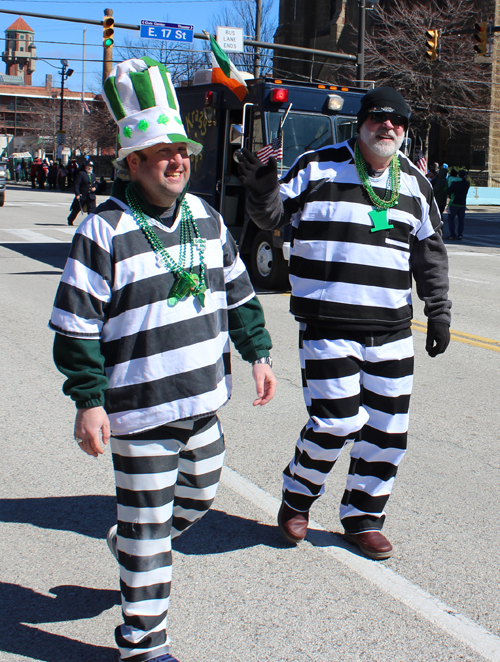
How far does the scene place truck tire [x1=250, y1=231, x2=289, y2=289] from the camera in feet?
35.5

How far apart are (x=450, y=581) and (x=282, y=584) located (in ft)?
2.19

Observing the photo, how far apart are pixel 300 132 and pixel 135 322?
9015mm

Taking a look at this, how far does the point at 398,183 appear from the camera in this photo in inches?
131

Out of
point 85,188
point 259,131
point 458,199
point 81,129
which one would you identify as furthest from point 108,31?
point 81,129

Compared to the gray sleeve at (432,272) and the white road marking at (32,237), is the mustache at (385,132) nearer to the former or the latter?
the gray sleeve at (432,272)

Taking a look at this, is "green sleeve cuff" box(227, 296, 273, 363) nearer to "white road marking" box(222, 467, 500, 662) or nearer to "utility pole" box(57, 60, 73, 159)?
"white road marking" box(222, 467, 500, 662)

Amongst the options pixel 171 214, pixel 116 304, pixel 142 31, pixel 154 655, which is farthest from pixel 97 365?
pixel 142 31

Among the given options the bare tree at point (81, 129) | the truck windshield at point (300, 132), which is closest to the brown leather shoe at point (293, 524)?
the truck windshield at point (300, 132)

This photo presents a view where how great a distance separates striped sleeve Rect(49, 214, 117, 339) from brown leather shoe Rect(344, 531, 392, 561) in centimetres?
161

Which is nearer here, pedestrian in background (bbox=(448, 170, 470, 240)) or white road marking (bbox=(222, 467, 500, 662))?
white road marking (bbox=(222, 467, 500, 662))

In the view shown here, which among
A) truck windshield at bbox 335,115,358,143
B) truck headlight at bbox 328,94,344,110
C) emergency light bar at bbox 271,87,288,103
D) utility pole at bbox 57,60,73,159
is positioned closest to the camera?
emergency light bar at bbox 271,87,288,103

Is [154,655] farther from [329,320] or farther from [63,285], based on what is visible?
→ [329,320]

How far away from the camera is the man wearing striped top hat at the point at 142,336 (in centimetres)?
238

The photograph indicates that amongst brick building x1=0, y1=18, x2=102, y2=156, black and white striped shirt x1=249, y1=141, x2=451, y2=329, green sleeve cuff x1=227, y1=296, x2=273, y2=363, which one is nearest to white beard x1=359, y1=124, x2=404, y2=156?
black and white striped shirt x1=249, y1=141, x2=451, y2=329
